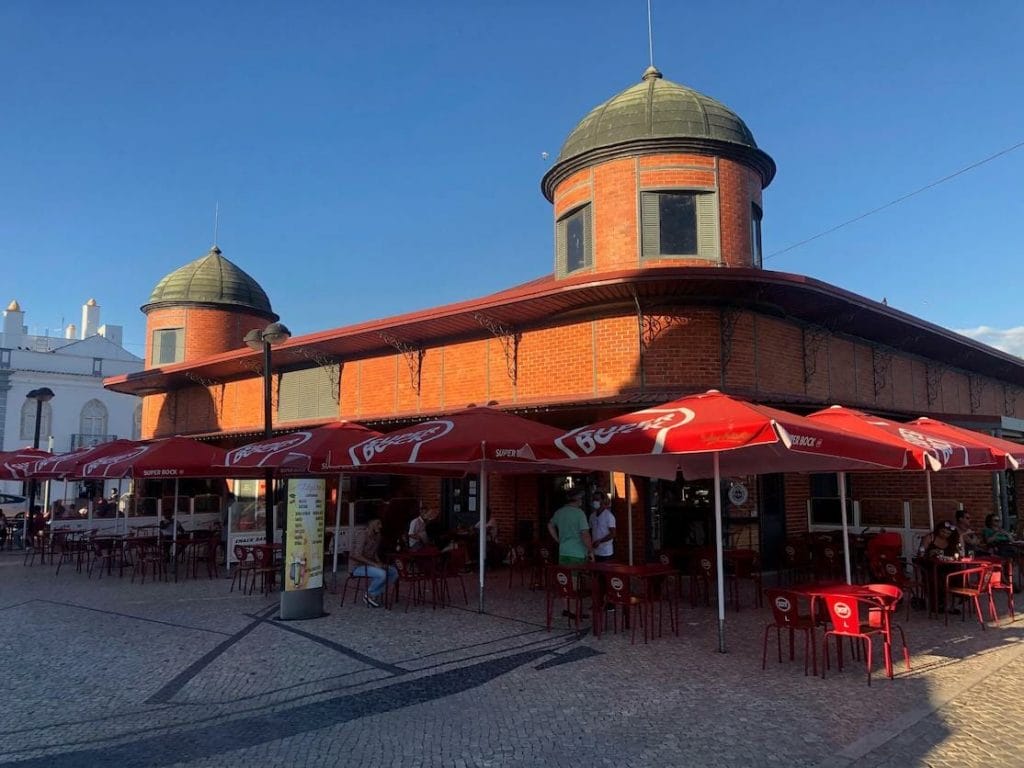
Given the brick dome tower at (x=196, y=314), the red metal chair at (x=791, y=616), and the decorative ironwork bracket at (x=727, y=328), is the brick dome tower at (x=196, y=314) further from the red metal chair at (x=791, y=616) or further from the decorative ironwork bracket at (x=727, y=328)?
the red metal chair at (x=791, y=616)

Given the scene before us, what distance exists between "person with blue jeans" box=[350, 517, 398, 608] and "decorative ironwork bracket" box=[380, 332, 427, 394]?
18.8ft

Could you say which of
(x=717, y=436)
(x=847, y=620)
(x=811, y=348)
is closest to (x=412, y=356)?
(x=811, y=348)

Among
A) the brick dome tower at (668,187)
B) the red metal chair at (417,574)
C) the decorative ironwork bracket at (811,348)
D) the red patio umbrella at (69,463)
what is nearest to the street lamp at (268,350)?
the red metal chair at (417,574)

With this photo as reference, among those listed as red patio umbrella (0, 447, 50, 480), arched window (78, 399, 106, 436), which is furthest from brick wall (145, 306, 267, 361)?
arched window (78, 399, 106, 436)

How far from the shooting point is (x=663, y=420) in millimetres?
7336

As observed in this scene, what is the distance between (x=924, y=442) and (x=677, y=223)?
275 inches

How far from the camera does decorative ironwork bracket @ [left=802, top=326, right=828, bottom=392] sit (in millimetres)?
14055

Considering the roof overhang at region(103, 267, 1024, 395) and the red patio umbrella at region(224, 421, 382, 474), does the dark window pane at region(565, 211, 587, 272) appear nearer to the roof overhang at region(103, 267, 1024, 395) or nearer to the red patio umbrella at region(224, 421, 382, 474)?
the roof overhang at region(103, 267, 1024, 395)

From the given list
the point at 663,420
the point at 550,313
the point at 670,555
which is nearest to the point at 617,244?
the point at 550,313

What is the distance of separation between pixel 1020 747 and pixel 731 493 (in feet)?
27.1

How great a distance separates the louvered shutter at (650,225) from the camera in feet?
46.2

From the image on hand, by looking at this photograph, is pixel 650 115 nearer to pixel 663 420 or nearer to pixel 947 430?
pixel 947 430

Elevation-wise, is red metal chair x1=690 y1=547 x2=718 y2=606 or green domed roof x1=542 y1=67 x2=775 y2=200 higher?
green domed roof x1=542 y1=67 x2=775 y2=200

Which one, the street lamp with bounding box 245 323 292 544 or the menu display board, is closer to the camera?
the menu display board
